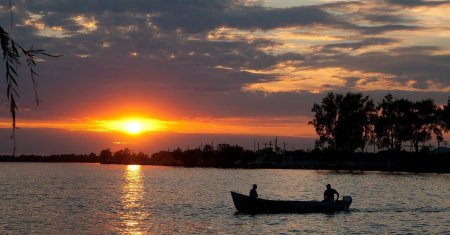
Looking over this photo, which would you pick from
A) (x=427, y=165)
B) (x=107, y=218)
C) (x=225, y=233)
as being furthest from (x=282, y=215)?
(x=427, y=165)

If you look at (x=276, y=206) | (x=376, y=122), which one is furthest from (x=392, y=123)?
(x=276, y=206)

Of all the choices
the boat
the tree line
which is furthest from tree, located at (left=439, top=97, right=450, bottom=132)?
the boat

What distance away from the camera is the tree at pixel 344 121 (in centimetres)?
15275

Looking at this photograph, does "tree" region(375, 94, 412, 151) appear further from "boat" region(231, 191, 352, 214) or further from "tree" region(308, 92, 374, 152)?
"boat" region(231, 191, 352, 214)

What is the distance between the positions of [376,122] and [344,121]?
29.1ft

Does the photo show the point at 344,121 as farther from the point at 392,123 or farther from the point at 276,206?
the point at 276,206

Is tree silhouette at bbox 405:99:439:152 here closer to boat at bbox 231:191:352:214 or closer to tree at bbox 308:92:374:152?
tree at bbox 308:92:374:152

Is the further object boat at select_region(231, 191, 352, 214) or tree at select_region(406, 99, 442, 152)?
→ tree at select_region(406, 99, 442, 152)

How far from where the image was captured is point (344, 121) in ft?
502

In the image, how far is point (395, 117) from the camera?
154375mm

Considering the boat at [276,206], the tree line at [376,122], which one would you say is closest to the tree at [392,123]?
the tree line at [376,122]

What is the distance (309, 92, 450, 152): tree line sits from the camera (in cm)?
15300

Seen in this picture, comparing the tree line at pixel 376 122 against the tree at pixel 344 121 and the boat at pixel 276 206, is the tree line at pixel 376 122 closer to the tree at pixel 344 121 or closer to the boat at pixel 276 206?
the tree at pixel 344 121

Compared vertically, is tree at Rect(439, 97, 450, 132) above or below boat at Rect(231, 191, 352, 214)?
above
